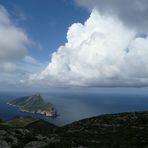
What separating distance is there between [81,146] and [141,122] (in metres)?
29.1

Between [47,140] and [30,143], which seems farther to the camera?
[47,140]

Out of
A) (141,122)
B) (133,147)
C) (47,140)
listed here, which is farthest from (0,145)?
(141,122)

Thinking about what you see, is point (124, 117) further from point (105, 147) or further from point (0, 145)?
point (0, 145)

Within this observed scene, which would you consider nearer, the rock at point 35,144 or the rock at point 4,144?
the rock at point 4,144

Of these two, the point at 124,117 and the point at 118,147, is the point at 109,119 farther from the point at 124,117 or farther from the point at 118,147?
the point at 118,147

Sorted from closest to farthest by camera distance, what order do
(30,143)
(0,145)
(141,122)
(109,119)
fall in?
1. (0,145)
2. (30,143)
3. (141,122)
4. (109,119)

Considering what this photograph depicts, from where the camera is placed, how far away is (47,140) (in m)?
30.7

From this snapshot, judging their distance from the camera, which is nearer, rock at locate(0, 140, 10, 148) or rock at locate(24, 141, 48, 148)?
rock at locate(0, 140, 10, 148)

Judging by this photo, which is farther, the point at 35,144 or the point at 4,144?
the point at 35,144

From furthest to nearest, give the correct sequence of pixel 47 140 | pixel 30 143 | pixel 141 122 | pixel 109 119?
pixel 109 119 → pixel 141 122 → pixel 47 140 → pixel 30 143

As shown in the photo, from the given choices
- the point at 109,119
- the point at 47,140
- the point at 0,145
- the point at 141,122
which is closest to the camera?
the point at 0,145

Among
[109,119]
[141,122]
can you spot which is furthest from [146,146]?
[109,119]

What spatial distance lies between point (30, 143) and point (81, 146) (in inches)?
224

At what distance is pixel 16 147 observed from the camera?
2648 cm
